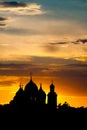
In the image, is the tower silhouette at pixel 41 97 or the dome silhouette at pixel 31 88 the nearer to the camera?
the dome silhouette at pixel 31 88

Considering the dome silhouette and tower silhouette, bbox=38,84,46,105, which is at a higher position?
the dome silhouette

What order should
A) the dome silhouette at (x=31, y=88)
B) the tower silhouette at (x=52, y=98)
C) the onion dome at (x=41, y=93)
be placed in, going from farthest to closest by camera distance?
the tower silhouette at (x=52, y=98), the onion dome at (x=41, y=93), the dome silhouette at (x=31, y=88)

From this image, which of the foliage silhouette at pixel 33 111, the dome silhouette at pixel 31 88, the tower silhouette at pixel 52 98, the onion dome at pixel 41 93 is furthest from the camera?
the tower silhouette at pixel 52 98

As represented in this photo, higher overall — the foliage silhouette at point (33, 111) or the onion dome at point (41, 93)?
the onion dome at point (41, 93)

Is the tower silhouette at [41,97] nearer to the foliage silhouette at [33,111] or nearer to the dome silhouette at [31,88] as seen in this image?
the foliage silhouette at [33,111]

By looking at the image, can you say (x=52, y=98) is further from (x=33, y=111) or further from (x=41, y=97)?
(x=33, y=111)

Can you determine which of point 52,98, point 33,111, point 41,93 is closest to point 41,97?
point 41,93

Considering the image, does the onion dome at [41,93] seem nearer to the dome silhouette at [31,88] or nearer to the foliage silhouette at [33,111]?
the foliage silhouette at [33,111]

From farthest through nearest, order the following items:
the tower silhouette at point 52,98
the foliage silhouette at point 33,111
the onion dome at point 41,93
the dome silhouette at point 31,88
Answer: the tower silhouette at point 52,98 → the onion dome at point 41,93 → the dome silhouette at point 31,88 → the foliage silhouette at point 33,111

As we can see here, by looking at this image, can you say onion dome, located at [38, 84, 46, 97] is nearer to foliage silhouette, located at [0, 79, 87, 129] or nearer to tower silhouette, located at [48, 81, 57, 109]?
foliage silhouette, located at [0, 79, 87, 129]

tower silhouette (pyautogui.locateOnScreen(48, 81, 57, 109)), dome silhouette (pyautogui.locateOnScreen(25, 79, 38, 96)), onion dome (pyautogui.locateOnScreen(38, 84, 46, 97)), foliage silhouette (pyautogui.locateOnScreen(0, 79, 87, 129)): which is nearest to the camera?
foliage silhouette (pyautogui.locateOnScreen(0, 79, 87, 129))

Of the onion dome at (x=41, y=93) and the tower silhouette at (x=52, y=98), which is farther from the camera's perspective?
the tower silhouette at (x=52, y=98)

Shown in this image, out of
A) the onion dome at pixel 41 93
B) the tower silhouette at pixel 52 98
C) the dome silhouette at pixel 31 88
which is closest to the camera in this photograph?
the dome silhouette at pixel 31 88

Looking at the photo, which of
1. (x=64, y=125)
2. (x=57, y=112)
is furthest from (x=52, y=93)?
(x=64, y=125)
